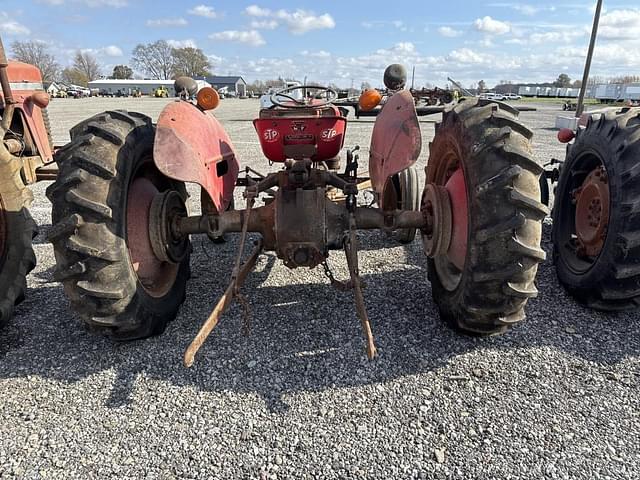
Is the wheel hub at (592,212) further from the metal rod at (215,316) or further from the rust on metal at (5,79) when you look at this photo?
the rust on metal at (5,79)

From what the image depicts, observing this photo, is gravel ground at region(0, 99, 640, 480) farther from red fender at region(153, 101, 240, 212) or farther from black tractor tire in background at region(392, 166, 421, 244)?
black tractor tire in background at region(392, 166, 421, 244)

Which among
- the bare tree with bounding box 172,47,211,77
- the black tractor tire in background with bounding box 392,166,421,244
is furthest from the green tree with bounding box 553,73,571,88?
the black tractor tire in background with bounding box 392,166,421,244

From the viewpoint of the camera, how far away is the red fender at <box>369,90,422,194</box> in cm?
286

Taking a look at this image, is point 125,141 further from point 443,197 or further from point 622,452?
point 622,452

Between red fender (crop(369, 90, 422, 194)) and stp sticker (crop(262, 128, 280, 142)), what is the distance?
2.97ft

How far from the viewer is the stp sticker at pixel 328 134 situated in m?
4.20

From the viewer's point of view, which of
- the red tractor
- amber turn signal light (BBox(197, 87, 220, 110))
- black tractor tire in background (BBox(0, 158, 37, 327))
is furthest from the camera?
amber turn signal light (BBox(197, 87, 220, 110))

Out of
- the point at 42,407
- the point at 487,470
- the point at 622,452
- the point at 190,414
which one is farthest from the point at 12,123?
the point at 622,452

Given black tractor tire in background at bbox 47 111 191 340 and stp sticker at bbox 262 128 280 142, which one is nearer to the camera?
black tractor tire in background at bbox 47 111 191 340

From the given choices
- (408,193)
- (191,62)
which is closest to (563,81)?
(191,62)

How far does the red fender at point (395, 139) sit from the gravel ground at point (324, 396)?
3.50ft

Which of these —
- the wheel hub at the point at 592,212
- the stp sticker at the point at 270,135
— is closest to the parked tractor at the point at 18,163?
the stp sticker at the point at 270,135

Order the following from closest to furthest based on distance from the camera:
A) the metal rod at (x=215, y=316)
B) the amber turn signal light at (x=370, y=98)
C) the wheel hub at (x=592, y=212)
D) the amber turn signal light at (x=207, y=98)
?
1. the metal rod at (x=215, y=316)
2. the wheel hub at (x=592, y=212)
3. the amber turn signal light at (x=207, y=98)
4. the amber turn signal light at (x=370, y=98)

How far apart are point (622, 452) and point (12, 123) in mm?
6296
